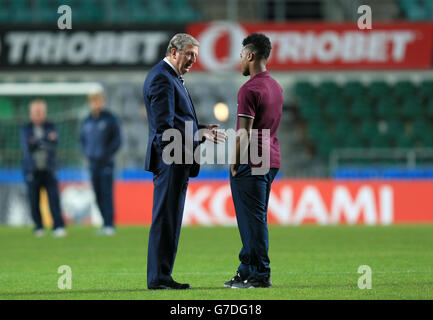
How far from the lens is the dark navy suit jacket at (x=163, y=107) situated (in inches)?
317

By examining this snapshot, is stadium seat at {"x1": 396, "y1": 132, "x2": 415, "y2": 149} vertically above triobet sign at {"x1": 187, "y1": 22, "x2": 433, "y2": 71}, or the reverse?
triobet sign at {"x1": 187, "y1": 22, "x2": 433, "y2": 71}

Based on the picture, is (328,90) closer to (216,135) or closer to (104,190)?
(104,190)

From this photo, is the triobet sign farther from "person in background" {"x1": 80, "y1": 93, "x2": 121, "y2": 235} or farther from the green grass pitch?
"person in background" {"x1": 80, "y1": 93, "x2": 121, "y2": 235}

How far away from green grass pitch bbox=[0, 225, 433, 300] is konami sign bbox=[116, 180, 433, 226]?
7.98 feet

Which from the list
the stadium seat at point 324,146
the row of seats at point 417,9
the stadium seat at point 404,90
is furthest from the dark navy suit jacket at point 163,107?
the row of seats at point 417,9

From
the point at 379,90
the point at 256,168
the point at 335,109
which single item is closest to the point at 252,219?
the point at 256,168

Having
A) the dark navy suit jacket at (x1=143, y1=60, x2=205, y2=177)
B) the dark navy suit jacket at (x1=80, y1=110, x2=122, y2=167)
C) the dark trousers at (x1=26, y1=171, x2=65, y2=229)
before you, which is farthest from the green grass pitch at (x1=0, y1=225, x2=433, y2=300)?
the dark navy suit jacket at (x1=80, y1=110, x2=122, y2=167)

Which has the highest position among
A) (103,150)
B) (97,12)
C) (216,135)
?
(97,12)

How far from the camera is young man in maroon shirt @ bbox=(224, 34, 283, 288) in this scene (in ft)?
27.3

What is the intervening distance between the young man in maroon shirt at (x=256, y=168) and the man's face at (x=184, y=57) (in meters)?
0.47

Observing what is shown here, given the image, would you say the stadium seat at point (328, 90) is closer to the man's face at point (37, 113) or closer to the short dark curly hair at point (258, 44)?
the man's face at point (37, 113)

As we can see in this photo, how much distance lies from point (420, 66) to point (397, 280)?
17.5 m

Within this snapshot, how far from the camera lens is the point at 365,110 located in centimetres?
2541

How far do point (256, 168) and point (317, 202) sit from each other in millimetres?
12449
